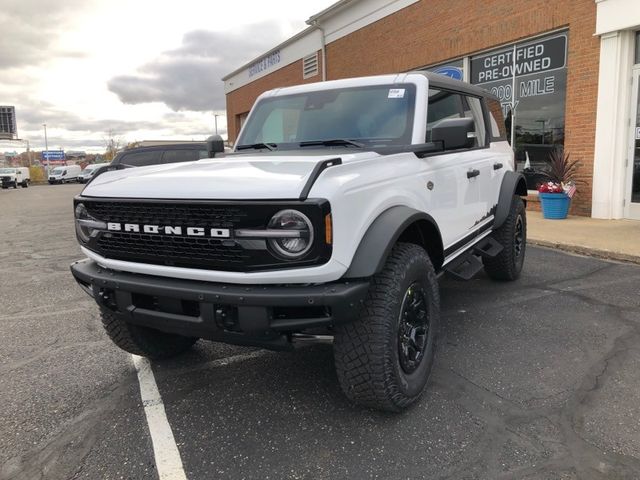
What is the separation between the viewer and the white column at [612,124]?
28.0 feet

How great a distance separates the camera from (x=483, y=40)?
11062mm

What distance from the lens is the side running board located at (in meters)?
4.02

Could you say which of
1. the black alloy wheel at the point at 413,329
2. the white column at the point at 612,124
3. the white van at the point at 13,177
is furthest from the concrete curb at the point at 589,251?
the white van at the point at 13,177

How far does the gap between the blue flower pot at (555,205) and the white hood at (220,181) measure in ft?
24.0

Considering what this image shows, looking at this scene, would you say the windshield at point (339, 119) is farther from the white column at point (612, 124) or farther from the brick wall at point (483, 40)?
the brick wall at point (483, 40)

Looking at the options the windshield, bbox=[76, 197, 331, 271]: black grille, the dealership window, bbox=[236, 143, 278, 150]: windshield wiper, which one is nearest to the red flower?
the dealership window

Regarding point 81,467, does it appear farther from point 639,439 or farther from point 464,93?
point 464,93

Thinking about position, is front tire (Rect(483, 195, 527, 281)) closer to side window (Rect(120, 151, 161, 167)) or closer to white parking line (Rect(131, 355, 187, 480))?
white parking line (Rect(131, 355, 187, 480))

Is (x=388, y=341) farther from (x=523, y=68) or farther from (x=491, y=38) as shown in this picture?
(x=491, y=38)

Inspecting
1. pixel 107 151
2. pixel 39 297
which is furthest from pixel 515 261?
pixel 107 151

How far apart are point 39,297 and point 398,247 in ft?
14.7

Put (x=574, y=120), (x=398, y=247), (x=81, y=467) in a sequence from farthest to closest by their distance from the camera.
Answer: (x=574, y=120), (x=398, y=247), (x=81, y=467)

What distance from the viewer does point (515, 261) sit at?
551 centimetres

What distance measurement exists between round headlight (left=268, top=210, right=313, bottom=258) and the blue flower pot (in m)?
8.08
